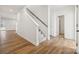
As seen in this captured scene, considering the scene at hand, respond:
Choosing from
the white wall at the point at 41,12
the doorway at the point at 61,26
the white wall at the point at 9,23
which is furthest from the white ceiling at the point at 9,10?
the doorway at the point at 61,26

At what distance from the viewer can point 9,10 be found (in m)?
2.22

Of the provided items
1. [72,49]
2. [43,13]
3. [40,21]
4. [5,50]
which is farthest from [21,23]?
[72,49]

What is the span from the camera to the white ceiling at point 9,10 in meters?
2.20

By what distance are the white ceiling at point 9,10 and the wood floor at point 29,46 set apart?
0.48 metres

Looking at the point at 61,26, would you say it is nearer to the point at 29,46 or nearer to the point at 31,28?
the point at 31,28

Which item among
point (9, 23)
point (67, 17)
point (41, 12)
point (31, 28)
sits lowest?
point (31, 28)

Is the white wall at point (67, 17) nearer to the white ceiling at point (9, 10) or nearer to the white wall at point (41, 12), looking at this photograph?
the white wall at point (41, 12)

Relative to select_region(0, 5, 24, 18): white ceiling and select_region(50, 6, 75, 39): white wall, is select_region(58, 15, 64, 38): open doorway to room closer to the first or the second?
select_region(50, 6, 75, 39): white wall

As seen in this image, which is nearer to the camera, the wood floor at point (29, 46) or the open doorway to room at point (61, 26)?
the wood floor at point (29, 46)

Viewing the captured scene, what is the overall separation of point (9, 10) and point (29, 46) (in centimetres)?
110

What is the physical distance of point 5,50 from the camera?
226cm

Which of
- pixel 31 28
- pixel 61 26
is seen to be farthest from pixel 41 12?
pixel 61 26

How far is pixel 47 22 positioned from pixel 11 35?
3.43ft

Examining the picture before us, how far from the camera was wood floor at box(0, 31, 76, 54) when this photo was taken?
225 centimetres
